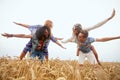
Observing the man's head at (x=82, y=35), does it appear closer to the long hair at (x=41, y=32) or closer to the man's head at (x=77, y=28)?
the man's head at (x=77, y=28)

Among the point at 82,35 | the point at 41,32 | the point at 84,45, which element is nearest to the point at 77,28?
the point at 82,35

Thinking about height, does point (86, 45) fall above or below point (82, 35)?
below

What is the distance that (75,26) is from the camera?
5.42 m

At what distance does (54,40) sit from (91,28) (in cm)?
78

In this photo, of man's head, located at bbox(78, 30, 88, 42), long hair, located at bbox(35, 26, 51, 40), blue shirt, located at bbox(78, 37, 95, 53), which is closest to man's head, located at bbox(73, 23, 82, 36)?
man's head, located at bbox(78, 30, 88, 42)

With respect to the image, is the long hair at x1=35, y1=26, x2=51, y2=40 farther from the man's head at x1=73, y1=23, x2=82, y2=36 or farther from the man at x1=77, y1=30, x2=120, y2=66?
the man at x1=77, y1=30, x2=120, y2=66

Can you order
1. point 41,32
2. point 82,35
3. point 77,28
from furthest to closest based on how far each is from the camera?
point 77,28, point 82,35, point 41,32

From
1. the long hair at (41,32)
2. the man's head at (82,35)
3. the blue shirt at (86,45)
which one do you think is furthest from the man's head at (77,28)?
the long hair at (41,32)

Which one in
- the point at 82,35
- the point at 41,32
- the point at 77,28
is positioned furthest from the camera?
the point at 77,28

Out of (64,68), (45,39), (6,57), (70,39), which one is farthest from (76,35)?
(64,68)

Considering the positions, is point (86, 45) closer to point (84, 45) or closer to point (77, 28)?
point (84, 45)

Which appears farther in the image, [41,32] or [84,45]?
[84,45]

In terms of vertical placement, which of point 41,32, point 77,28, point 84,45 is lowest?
point 84,45

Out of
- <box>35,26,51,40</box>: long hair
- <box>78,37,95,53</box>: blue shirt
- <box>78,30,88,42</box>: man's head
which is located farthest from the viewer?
<box>78,37,95,53</box>: blue shirt
